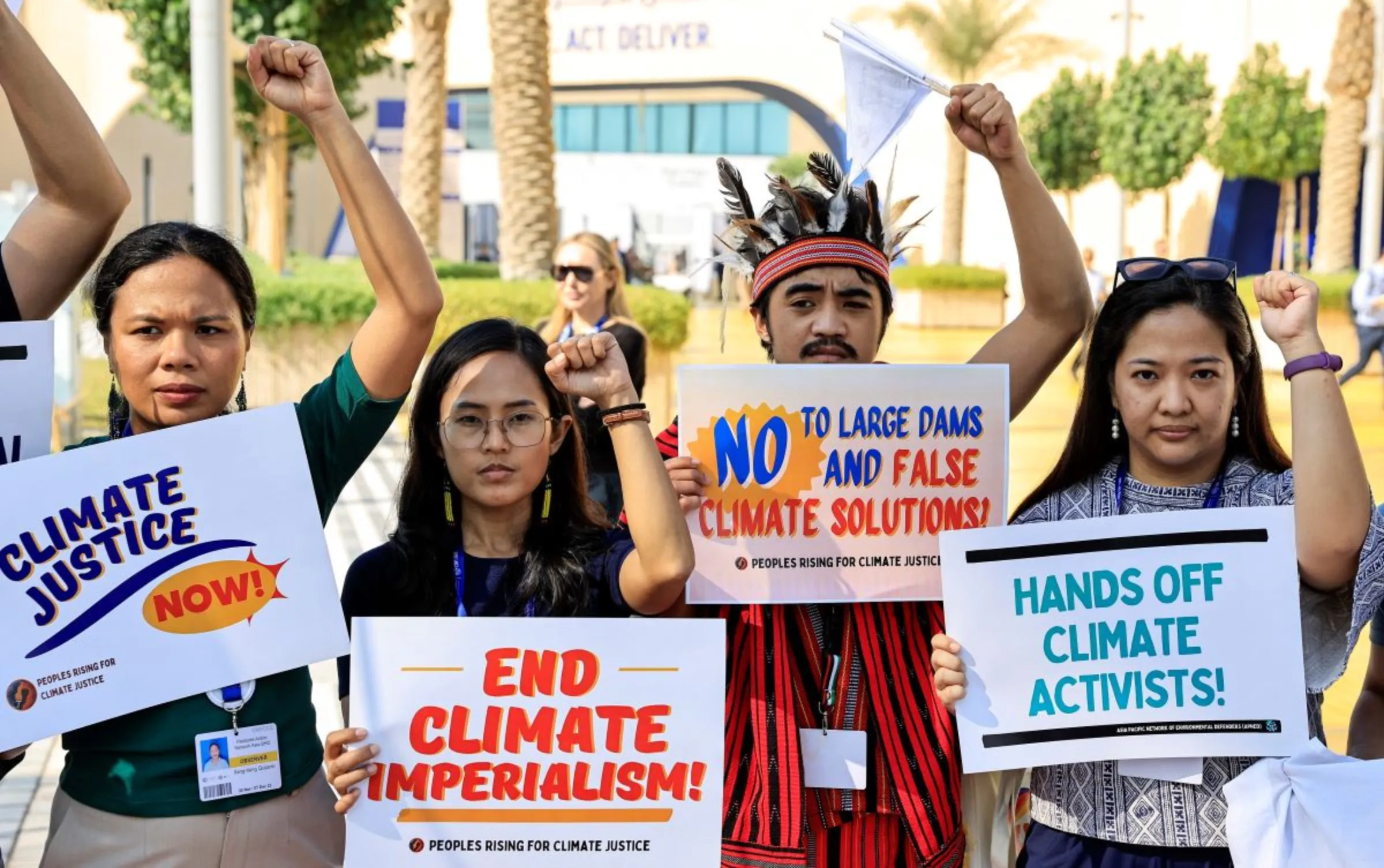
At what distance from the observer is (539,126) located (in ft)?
45.9

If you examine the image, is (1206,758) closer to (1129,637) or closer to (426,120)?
(1129,637)

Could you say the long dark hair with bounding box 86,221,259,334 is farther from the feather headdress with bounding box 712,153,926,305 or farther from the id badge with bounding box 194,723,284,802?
the feather headdress with bounding box 712,153,926,305

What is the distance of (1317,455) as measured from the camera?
2412mm

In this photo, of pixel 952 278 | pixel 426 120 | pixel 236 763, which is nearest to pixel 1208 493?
pixel 236 763

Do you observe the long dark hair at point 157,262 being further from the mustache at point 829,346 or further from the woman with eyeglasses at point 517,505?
the mustache at point 829,346

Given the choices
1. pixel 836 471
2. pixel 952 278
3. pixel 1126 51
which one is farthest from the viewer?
pixel 1126 51

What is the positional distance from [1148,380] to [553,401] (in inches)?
43.4

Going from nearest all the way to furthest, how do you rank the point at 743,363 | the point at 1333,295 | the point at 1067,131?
the point at 743,363 → the point at 1333,295 → the point at 1067,131

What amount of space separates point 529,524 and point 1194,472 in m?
1.24

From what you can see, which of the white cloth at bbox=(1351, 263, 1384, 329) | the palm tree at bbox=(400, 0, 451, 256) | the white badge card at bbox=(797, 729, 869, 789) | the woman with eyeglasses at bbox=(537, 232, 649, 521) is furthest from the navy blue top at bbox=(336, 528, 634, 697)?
the white cloth at bbox=(1351, 263, 1384, 329)

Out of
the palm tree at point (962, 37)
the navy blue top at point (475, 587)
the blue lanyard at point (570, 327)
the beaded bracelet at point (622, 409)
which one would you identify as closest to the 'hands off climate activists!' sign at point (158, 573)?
the navy blue top at point (475, 587)

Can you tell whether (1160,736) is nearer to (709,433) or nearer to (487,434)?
(709,433)

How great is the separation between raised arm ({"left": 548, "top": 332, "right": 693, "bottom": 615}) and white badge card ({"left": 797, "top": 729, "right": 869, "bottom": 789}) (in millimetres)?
372

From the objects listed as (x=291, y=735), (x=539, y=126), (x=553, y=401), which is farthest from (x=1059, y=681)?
(x=539, y=126)
